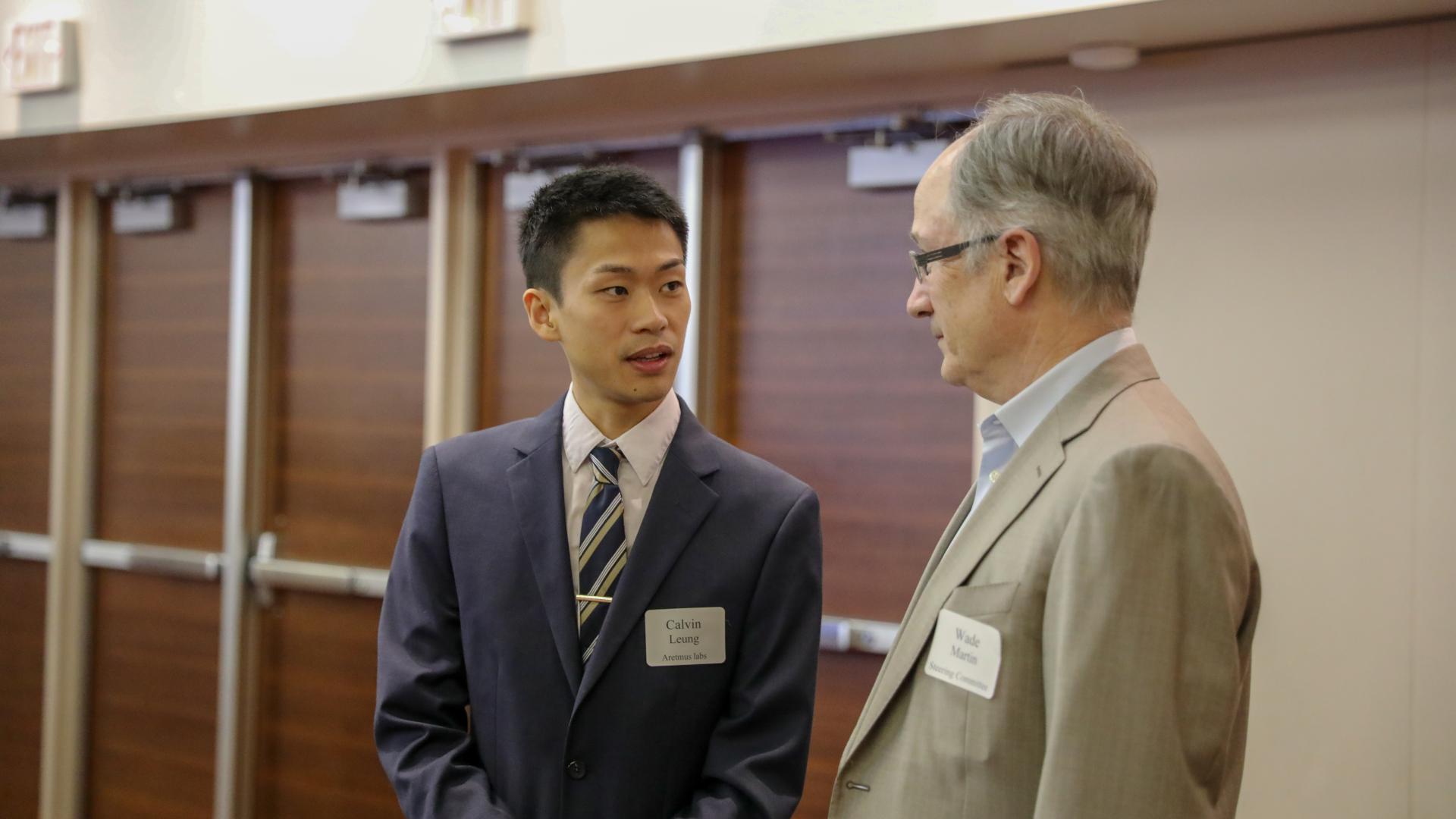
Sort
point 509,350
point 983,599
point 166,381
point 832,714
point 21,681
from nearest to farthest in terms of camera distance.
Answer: point 983,599
point 832,714
point 509,350
point 166,381
point 21,681

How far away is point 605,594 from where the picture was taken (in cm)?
189

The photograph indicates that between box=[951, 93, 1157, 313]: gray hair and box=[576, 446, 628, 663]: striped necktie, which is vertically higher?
box=[951, 93, 1157, 313]: gray hair

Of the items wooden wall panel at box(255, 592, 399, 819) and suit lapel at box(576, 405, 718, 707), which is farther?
wooden wall panel at box(255, 592, 399, 819)

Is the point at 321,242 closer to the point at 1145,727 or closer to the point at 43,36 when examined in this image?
the point at 43,36

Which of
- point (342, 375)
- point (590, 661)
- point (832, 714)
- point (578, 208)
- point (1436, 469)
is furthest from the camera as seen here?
point (342, 375)

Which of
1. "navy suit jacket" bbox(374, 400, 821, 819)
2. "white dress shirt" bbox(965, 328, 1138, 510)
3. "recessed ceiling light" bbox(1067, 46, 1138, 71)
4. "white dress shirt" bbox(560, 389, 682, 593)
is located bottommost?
"navy suit jacket" bbox(374, 400, 821, 819)

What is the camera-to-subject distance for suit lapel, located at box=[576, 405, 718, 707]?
1.83 m

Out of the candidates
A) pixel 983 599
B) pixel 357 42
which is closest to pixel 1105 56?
pixel 983 599

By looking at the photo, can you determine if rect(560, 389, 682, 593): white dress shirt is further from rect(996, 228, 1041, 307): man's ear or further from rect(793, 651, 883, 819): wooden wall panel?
rect(793, 651, 883, 819): wooden wall panel

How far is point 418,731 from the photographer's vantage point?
73.2 inches

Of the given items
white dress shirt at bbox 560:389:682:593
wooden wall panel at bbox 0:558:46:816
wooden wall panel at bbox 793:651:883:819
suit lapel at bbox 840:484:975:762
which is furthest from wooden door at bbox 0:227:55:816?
suit lapel at bbox 840:484:975:762

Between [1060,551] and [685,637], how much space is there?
74 centimetres

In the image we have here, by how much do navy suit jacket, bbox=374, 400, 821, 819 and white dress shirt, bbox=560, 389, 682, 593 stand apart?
0.03 metres

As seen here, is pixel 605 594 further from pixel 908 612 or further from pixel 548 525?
pixel 908 612
